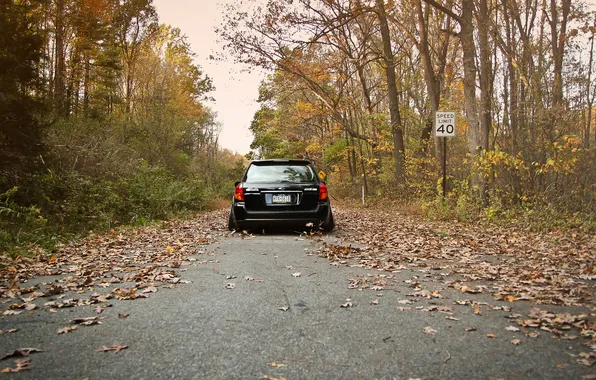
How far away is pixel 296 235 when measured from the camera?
1035cm

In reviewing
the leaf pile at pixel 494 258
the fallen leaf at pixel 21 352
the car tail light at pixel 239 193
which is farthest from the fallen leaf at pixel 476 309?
the car tail light at pixel 239 193

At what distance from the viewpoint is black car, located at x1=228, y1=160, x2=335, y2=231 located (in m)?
10.0

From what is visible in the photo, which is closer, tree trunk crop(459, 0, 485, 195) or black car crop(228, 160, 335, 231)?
black car crop(228, 160, 335, 231)

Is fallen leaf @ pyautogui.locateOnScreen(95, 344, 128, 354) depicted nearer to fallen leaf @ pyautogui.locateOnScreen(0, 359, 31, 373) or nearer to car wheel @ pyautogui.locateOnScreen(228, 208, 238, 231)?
fallen leaf @ pyautogui.locateOnScreen(0, 359, 31, 373)

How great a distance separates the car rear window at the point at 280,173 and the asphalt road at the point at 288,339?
202 inches

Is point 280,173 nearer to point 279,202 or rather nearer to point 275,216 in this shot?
point 279,202

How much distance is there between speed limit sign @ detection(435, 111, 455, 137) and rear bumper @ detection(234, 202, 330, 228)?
5221 mm

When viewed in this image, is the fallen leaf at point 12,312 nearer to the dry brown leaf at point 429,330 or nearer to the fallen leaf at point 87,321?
the fallen leaf at point 87,321

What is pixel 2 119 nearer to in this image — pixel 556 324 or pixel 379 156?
pixel 556 324

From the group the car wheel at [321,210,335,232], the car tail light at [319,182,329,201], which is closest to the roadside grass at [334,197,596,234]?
the car wheel at [321,210,335,232]

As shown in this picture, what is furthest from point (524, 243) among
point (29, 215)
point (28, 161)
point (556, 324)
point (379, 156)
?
point (379, 156)

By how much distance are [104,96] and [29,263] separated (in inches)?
1013

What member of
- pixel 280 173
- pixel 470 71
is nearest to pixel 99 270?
pixel 280 173

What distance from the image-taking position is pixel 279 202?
1001cm
